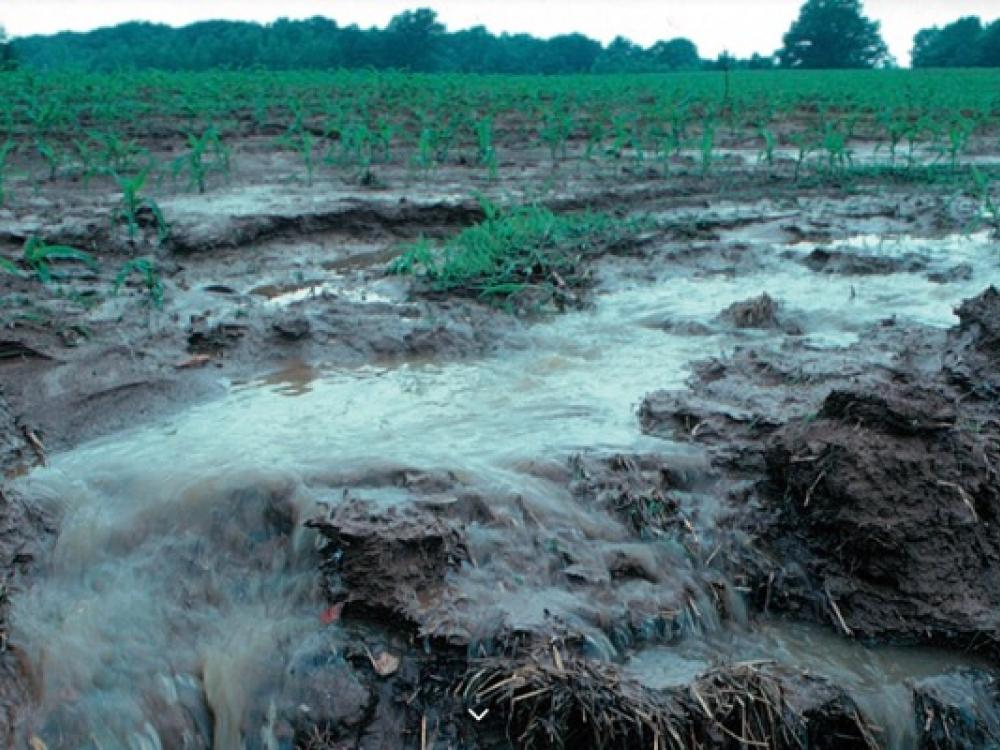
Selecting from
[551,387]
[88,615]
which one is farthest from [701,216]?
[88,615]

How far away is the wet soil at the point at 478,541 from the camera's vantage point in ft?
8.21

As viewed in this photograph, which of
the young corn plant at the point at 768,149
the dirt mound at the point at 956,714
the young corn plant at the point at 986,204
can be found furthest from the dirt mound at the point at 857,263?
the dirt mound at the point at 956,714

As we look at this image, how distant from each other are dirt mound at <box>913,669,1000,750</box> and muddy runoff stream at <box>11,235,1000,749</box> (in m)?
0.05

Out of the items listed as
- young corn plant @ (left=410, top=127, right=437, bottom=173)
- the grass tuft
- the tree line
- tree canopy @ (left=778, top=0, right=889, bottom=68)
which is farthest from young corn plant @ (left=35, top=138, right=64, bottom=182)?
tree canopy @ (left=778, top=0, right=889, bottom=68)

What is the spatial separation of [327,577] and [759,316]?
9.92 feet

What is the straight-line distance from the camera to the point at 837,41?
5516 centimetres

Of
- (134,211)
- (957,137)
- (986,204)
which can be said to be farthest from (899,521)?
(957,137)

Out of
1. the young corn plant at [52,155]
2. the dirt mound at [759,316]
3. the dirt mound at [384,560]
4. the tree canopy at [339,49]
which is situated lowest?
the dirt mound at [384,560]

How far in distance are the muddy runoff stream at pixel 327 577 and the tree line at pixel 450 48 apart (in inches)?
1285

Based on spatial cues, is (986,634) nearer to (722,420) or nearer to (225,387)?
(722,420)

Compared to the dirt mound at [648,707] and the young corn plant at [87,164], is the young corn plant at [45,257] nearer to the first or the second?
the young corn plant at [87,164]

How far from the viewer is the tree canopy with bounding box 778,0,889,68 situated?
5494 centimetres

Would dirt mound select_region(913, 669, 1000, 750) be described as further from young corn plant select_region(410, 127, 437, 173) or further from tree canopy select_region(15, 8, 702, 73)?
tree canopy select_region(15, 8, 702, 73)

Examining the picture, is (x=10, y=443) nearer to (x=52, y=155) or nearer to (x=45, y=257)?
(x=45, y=257)
